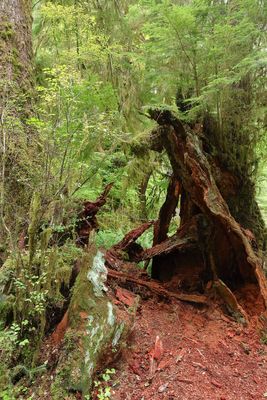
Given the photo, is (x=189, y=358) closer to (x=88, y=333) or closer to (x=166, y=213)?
(x=88, y=333)

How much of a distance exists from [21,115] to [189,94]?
8.14 feet

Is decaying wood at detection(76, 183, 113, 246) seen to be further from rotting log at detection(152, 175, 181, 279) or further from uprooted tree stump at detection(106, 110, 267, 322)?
rotting log at detection(152, 175, 181, 279)

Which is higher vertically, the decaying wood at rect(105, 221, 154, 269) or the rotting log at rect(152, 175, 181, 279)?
the rotting log at rect(152, 175, 181, 279)

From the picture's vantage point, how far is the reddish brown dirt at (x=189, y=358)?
114 inches

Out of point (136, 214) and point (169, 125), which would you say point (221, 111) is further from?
point (136, 214)

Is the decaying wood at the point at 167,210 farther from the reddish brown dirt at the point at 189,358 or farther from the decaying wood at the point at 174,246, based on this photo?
the reddish brown dirt at the point at 189,358

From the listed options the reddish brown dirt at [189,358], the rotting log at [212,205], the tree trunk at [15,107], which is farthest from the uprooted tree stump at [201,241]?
the tree trunk at [15,107]

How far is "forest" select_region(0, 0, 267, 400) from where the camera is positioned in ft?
9.95

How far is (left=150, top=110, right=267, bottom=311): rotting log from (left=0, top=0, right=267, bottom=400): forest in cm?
2

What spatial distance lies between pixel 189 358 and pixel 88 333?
3.24 feet

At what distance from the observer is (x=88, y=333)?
3068 millimetres

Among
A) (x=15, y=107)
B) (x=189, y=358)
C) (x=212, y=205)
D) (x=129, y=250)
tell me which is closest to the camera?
(x=189, y=358)

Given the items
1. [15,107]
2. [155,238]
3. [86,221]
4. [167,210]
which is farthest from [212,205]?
[15,107]

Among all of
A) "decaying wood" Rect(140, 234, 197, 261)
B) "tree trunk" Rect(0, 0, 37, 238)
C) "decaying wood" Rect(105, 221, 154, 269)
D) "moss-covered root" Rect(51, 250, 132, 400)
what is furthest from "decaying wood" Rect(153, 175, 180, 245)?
"tree trunk" Rect(0, 0, 37, 238)
